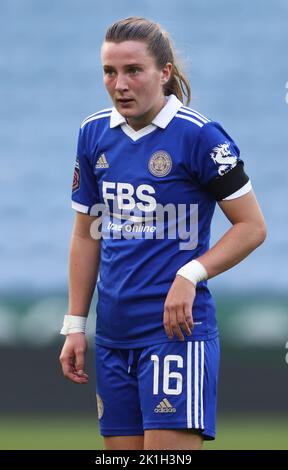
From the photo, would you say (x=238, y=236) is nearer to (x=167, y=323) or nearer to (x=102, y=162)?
(x=167, y=323)

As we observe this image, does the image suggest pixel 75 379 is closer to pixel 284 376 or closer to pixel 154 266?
pixel 154 266

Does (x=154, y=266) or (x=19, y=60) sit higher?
(x=19, y=60)

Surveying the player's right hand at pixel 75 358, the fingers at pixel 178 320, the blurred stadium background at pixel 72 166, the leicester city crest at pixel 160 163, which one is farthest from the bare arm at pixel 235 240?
the blurred stadium background at pixel 72 166

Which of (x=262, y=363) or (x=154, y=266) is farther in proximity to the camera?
(x=262, y=363)

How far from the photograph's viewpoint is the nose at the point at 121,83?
11.5ft

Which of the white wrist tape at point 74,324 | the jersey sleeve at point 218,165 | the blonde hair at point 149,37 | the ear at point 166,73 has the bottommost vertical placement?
the white wrist tape at point 74,324

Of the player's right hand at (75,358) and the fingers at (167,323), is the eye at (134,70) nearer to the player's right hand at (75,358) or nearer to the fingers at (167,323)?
the fingers at (167,323)

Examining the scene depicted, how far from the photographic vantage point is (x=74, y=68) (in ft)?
29.5

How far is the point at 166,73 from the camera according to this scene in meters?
3.66

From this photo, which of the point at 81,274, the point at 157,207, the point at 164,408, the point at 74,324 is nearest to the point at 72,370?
the point at 74,324

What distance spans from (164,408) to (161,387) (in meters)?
0.06

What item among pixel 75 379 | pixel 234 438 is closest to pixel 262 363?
pixel 234 438

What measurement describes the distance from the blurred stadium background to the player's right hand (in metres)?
4.01

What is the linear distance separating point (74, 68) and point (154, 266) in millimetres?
5645
